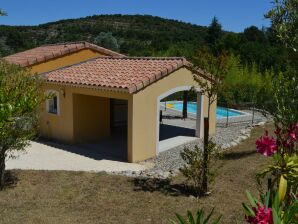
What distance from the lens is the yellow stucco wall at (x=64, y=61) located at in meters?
21.3

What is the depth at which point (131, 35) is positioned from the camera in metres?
70.8

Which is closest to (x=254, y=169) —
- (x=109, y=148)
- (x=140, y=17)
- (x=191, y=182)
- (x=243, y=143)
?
(x=191, y=182)

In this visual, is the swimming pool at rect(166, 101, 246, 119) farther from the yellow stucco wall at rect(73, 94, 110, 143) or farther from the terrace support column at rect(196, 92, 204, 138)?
the yellow stucco wall at rect(73, 94, 110, 143)

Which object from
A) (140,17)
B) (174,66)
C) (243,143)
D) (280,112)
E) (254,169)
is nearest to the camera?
(280,112)

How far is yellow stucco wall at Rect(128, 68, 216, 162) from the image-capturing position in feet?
51.2

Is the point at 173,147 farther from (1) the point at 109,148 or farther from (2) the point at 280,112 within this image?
(2) the point at 280,112

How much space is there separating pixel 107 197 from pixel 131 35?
61.8 meters

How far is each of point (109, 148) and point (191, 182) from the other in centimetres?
596

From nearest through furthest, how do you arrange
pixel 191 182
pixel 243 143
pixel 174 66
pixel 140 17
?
pixel 191 182 < pixel 174 66 < pixel 243 143 < pixel 140 17

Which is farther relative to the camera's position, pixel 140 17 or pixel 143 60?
pixel 140 17

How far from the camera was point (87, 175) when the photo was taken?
1342 cm

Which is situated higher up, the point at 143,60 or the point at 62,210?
the point at 143,60

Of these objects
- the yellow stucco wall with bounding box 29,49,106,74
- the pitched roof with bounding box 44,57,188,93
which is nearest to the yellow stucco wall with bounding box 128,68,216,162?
the pitched roof with bounding box 44,57,188,93

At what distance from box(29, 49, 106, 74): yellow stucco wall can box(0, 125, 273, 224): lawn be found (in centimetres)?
889
